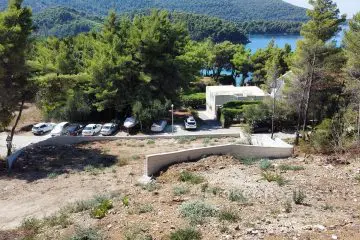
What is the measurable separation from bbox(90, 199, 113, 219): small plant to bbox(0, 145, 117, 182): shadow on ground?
8142 mm

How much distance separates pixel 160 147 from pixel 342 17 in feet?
51.8

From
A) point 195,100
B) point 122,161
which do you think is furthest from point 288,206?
point 195,100

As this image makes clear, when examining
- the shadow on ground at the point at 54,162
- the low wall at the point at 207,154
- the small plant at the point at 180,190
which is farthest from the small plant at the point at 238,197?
the shadow on ground at the point at 54,162

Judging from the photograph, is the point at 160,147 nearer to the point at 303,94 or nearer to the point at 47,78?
the point at 47,78

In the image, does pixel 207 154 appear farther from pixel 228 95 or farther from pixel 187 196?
pixel 228 95

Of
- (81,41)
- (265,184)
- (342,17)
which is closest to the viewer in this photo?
(265,184)

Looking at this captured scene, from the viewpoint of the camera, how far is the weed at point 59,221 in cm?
1382

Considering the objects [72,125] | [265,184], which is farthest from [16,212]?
[72,125]

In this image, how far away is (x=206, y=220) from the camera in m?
12.5

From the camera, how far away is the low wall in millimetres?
20281

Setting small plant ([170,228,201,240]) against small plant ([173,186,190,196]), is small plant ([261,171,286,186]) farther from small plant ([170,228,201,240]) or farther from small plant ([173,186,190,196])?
small plant ([170,228,201,240])

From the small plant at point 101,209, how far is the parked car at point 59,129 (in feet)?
63.9

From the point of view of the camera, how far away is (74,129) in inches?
1346

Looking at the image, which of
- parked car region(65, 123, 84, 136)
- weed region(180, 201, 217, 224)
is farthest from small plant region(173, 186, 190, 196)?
parked car region(65, 123, 84, 136)
